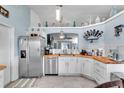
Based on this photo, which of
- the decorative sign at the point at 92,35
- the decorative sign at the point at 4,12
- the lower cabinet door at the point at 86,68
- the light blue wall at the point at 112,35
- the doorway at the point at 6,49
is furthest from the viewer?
the decorative sign at the point at 92,35

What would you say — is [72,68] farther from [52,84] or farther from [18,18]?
[18,18]

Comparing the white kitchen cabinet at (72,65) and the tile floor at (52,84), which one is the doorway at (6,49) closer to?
the tile floor at (52,84)

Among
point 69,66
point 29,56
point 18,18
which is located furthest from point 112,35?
point 18,18

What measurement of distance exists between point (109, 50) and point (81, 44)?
1944 mm

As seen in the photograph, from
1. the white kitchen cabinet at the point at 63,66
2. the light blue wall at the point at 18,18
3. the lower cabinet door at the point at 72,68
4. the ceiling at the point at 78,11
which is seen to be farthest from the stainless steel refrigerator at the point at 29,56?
the ceiling at the point at 78,11

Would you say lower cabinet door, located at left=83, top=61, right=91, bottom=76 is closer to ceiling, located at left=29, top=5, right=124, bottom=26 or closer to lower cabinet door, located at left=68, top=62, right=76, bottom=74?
lower cabinet door, located at left=68, top=62, right=76, bottom=74

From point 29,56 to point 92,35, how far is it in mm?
2709

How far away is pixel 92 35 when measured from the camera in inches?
229

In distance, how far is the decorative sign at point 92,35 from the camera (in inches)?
220

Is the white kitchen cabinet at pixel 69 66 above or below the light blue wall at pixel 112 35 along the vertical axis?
below

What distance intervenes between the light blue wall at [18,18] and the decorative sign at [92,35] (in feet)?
8.93

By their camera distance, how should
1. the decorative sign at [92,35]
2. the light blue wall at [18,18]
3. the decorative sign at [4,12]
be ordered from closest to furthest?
the decorative sign at [4,12]
the light blue wall at [18,18]
the decorative sign at [92,35]

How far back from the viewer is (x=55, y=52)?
6625 millimetres
